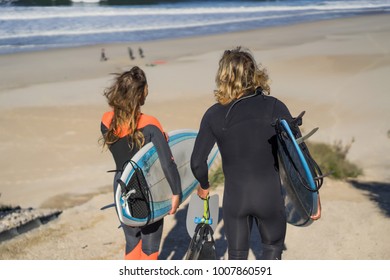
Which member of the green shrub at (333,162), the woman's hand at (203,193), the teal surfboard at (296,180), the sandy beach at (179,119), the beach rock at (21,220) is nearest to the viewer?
the teal surfboard at (296,180)

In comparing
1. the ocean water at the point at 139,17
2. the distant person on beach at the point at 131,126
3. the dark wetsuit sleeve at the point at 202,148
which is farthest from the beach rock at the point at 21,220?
the ocean water at the point at 139,17

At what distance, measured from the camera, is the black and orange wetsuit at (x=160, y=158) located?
345 centimetres

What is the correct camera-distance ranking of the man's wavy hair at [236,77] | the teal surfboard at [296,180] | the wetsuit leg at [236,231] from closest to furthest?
the teal surfboard at [296,180]
the man's wavy hair at [236,77]
the wetsuit leg at [236,231]

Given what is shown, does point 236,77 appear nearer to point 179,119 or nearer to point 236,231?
point 236,231

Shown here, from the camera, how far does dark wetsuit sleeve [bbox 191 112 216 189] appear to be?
3246 mm

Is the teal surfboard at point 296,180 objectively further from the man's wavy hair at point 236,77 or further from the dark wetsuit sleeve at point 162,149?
the dark wetsuit sleeve at point 162,149

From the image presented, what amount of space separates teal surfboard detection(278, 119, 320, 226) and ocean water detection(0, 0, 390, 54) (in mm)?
Result: 15660

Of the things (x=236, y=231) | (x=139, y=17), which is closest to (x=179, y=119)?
(x=236, y=231)

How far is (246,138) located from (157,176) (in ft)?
3.01

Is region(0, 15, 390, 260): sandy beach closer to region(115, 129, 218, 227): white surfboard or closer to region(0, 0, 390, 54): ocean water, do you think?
region(115, 129, 218, 227): white surfboard

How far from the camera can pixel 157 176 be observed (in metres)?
3.87

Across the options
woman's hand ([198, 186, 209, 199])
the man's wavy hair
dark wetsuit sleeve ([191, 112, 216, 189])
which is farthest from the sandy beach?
the man's wavy hair

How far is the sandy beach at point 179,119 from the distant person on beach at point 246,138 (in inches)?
69.1
